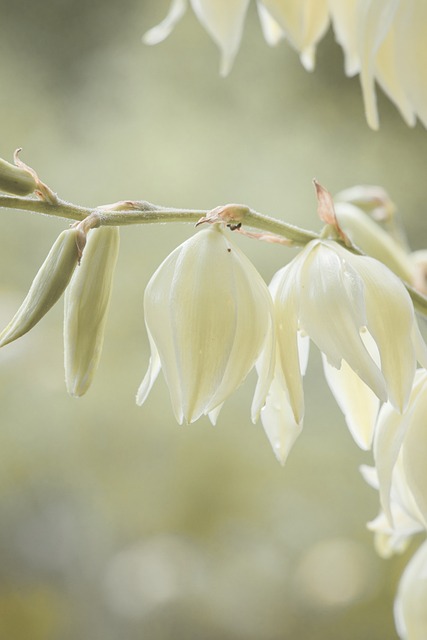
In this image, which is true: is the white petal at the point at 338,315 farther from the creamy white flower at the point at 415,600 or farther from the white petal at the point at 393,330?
the creamy white flower at the point at 415,600

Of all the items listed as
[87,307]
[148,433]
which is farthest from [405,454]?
[148,433]

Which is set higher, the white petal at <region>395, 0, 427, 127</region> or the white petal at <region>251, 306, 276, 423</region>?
the white petal at <region>395, 0, 427, 127</region>

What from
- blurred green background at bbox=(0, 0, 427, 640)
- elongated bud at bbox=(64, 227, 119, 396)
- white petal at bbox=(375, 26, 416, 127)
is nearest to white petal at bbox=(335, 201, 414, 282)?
white petal at bbox=(375, 26, 416, 127)

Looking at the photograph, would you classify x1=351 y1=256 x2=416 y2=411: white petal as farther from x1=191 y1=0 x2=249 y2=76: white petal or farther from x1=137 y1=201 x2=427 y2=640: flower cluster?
x1=191 y1=0 x2=249 y2=76: white petal

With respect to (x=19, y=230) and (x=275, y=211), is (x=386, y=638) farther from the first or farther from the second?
(x=19, y=230)

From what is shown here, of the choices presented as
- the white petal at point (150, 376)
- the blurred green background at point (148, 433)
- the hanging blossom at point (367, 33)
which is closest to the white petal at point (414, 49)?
the hanging blossom at point (367, 33)

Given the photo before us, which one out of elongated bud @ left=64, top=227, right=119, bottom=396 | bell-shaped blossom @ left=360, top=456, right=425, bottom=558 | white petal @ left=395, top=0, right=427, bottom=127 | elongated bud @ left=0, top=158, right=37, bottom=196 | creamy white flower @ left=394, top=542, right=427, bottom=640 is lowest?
creamy white flower @ left=394, top=542, right=427, bottom=640

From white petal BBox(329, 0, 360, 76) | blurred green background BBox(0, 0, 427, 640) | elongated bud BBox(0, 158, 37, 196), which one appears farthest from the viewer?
blurred green background BBox(0, 0, 427, 640)
